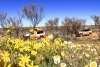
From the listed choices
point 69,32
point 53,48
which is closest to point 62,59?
point 53,48

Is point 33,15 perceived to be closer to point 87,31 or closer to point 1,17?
point 1,17

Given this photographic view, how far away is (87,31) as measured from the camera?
44.2m

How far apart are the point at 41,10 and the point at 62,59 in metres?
40.9

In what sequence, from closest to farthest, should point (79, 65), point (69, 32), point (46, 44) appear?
point (79, 65), point (46, 44), point (69, 32)

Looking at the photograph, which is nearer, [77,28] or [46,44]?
[46,44]

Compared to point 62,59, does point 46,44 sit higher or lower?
→ higher

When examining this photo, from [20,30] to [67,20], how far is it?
334 inches

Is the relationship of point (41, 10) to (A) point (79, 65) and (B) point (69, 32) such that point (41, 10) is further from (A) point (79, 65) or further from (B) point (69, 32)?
(A) point (79, 65)

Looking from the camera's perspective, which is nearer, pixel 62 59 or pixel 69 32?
pixel 62 59

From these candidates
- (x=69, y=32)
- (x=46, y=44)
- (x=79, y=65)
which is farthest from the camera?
(x=69, y=32)

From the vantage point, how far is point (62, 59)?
196 inches

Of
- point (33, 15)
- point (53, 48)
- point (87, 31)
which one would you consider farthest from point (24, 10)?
point (53, 48)

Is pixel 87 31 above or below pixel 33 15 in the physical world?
below

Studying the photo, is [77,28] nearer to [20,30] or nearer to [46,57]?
[20,30]
